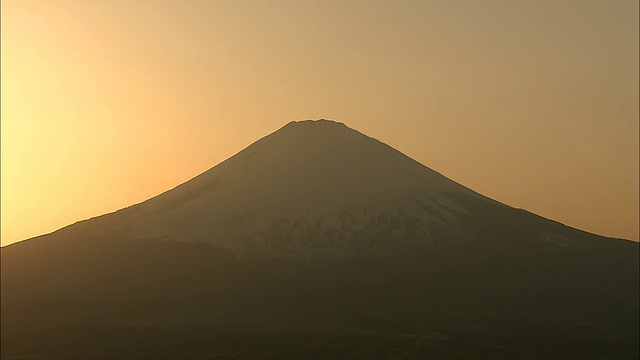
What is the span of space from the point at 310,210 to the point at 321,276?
32030 millimetres

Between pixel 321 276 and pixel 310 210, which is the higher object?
pixel 310 210

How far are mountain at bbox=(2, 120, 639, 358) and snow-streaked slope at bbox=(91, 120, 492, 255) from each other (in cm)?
46

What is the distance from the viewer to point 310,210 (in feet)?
569

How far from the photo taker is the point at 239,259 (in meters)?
153

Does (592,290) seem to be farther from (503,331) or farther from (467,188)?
(467,188)

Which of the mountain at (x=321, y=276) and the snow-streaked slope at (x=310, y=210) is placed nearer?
the mountain at (x=321, y=276)

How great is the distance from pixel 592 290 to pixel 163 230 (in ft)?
270

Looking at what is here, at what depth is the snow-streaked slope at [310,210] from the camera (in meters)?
161

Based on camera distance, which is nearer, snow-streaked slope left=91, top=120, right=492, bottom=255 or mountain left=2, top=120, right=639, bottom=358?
mountain left=2, top=120, right=639, bottom=358

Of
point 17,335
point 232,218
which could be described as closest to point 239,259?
point 232,218

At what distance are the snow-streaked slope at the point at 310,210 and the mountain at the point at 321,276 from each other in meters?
0.46

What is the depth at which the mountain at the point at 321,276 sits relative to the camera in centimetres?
9888

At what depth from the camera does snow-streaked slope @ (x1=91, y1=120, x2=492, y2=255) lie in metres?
161

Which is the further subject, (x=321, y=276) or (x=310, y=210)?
(x=310, y=210)
